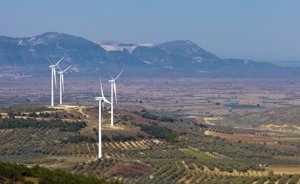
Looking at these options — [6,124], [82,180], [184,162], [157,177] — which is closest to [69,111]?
[6,124]

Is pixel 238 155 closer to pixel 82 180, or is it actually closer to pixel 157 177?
pixel 157 177

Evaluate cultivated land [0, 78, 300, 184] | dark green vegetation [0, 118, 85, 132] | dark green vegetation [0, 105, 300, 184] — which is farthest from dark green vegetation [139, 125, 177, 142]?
dark green vegetation [0, 118, 85, 132]

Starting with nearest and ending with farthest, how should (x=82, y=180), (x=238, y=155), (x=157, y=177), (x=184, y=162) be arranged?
(x=82, y=180), (x=157, y=177), (x=184, y=162), (x=238, y=155)

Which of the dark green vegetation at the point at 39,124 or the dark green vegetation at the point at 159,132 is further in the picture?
the dark green vegetation at the point at 159,132

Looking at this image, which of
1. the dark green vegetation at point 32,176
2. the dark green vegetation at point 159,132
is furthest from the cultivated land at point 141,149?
the dark green vegetation at point 32,176

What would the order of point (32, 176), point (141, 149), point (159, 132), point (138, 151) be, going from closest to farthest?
1. point (32, 176)
2. point (138, 151)
3. point (141, 149)
4. point (159, 132)

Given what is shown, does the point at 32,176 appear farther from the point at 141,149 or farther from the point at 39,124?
the point at 39,124

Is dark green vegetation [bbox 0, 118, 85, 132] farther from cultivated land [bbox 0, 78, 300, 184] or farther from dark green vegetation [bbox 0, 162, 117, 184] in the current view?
dark green vegetation [bbox 0, 162, 117, 184]

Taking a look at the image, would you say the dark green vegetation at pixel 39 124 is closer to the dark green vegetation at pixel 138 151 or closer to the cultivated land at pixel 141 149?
the cultivated land at pixel 141 149

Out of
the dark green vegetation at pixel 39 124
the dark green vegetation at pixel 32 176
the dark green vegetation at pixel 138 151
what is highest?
the dark green vegetation at pixel 32 176

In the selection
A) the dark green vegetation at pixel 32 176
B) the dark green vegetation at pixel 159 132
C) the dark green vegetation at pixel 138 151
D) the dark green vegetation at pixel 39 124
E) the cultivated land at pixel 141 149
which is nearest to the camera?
the dark green vegetation at pixel 32 176

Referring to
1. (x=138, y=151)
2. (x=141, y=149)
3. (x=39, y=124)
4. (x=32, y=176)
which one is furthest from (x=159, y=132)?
(x=32, y=176)
